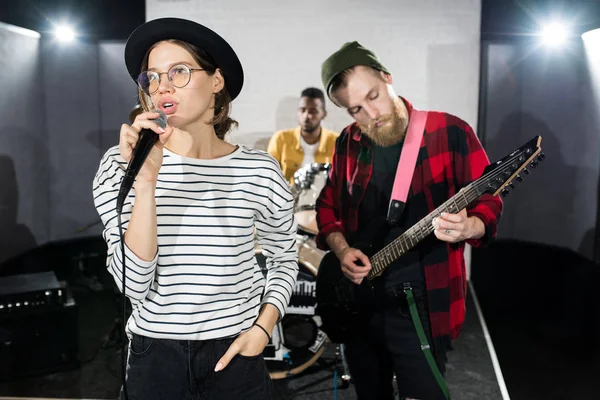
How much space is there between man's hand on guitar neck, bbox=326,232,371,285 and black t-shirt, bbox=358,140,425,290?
92 millimetres

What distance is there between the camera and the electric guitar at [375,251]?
177cm

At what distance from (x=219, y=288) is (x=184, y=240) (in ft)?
0.47

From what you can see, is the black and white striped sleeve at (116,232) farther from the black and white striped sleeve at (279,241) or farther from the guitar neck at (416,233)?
the guitar neck at (416,233)

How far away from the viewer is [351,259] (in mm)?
1995

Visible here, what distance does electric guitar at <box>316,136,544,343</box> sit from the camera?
69.5 inches

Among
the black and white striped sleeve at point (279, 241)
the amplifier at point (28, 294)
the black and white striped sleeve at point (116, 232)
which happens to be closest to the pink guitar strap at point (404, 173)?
the black and white striped sleeve at point (279, 241)

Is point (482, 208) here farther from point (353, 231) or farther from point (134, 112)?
point (134, 112)

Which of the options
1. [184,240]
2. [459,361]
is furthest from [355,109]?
[459,361]

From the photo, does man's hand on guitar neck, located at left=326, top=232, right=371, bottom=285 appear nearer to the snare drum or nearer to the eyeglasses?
the eyeglasses

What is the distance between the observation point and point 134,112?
284 cm

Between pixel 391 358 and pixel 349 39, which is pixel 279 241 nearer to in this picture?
pixel 391 358

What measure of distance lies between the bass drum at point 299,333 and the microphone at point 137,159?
225 cm

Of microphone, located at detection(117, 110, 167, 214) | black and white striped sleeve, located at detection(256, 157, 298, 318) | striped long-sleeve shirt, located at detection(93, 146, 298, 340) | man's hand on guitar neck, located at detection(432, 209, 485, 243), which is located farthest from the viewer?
man's hand on guitar neck, located at detection(432, 209, 485, 243)

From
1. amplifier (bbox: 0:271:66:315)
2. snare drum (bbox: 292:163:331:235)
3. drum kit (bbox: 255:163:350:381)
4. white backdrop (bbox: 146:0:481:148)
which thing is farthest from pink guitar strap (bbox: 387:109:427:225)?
white backdrop (bbox: 146:0:481:148)
